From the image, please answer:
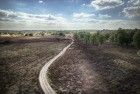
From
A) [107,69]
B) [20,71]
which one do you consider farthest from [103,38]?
[20,71]

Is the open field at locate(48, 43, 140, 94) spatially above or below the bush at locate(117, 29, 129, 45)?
below

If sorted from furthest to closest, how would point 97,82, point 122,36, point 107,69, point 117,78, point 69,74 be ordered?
point 122,36 < point 107,69 < point 69,74 < point 117,78 < point 97,82

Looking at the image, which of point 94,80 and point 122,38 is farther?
point 122,38

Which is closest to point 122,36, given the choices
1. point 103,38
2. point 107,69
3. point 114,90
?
point 103,38

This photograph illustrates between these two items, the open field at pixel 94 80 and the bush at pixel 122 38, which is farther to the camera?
the bush at pixel 122 38

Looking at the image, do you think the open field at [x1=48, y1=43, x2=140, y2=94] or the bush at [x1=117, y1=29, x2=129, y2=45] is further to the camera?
the bush at [x1=117, y1=29, x2=129, y2=45]

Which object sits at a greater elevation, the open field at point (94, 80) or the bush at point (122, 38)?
the bush at point (122, 38)

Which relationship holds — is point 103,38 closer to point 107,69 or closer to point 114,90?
point 107,69

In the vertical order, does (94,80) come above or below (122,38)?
below

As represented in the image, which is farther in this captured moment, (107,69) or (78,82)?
(107,69)

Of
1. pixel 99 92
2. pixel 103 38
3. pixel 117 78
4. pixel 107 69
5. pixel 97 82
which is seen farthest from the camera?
pixel 103 38
